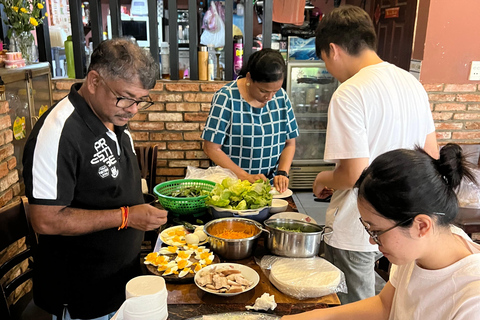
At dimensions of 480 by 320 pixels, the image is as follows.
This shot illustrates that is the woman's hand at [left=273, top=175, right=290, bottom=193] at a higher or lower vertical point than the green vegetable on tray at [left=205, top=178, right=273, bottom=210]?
lower

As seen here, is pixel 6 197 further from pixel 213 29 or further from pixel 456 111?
pixel 456 111

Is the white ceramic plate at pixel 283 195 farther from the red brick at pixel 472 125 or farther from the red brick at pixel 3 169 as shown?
the red brick at pixel 472 125

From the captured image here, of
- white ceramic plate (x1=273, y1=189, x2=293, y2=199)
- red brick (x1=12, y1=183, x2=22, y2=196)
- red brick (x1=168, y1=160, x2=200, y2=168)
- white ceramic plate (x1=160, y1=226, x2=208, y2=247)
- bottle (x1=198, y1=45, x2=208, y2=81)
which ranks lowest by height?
red brick (x1=168, y1=160, x2=200, y2=168)

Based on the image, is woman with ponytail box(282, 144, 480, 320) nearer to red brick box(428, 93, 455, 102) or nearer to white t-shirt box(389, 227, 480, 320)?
white t-shirt box(389, 227, 480, 320)

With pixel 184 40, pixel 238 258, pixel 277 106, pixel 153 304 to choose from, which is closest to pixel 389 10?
pixel 184 40

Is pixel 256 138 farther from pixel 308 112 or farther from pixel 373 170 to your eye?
pixel 308 112

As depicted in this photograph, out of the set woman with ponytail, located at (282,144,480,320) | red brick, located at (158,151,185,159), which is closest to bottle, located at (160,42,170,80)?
red brick, located at (158,151,185,159)

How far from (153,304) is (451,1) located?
366cm

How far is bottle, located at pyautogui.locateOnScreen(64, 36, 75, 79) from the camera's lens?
3.28 m

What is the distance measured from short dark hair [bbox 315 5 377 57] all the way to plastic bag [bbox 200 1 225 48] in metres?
2.94

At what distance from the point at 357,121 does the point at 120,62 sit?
98 centimetres

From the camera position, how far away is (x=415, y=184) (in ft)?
3.15

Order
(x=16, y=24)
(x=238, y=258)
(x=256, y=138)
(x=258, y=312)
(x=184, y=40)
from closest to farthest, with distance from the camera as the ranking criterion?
(x=258, y=312), (x=238, y=258), (x=256, y=138), (x=16, y=24), (x=184, y=40)

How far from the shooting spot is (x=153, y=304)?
1144mm
